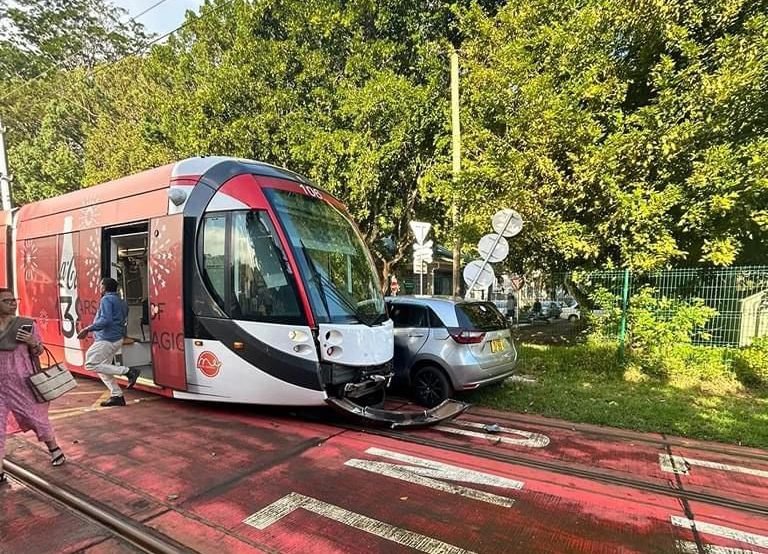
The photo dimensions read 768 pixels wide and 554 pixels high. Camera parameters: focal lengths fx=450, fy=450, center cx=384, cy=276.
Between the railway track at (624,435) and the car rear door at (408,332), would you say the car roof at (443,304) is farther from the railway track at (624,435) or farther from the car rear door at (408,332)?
the railway track at (624,435)

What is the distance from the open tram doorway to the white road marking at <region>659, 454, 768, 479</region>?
6.51 metres

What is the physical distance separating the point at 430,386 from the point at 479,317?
4.24ft

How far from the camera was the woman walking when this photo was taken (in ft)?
13.5

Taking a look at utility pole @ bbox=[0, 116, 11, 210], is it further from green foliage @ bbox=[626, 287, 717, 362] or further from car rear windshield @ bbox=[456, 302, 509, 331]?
green foliage @ bbox=[626, 287, 717, 362]

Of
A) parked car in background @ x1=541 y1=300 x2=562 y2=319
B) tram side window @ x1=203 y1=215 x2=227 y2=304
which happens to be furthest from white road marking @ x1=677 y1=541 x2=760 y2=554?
parked car in background @ x1=541 y1=300 x2=562 y2=319

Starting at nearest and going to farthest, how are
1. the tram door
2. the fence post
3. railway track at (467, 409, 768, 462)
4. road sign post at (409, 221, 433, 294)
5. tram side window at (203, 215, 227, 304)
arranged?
railway track at (467, 409, 768, 462) < tram side window at (203, 215, 227, 304) < the tram door < the fence post < road sign post at (409, 221, 433, 294)

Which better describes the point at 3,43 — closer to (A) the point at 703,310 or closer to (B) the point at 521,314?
(B) the point at 521,314

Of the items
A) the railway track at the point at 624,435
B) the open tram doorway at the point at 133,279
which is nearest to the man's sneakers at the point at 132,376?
the open tram doorway at the point at 133,279

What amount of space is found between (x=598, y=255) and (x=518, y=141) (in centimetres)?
298

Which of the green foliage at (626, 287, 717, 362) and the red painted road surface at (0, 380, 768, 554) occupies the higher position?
the green foliage at (626, 287, 717, 362)

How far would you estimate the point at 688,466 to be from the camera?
185 inches

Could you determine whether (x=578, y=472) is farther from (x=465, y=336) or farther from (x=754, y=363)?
(x=754, y=363)

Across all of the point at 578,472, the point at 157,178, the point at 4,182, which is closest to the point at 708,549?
the point at 578,472

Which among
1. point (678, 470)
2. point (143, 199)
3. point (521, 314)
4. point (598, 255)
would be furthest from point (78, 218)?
point (521, 314)
